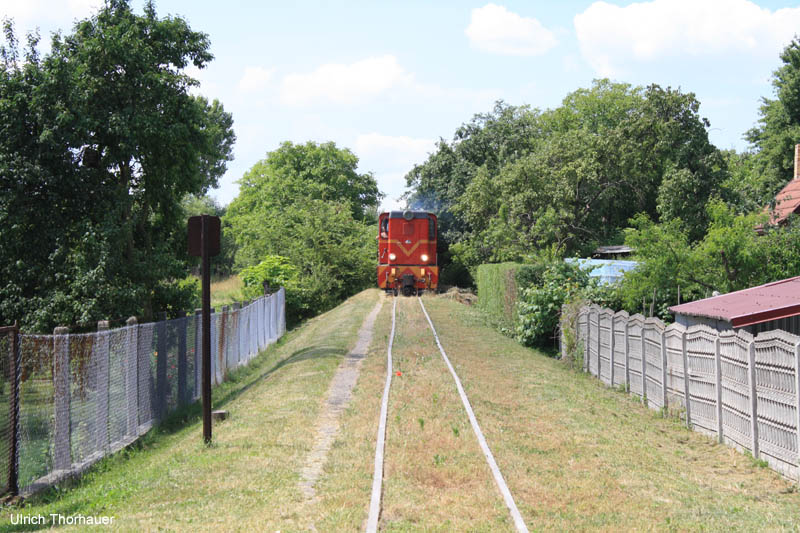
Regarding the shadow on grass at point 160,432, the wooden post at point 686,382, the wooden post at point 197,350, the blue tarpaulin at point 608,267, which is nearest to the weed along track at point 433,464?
the shadow on grass at point 160,432

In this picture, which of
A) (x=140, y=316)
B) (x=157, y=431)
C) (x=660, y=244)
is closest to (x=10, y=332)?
(x=157, y=431)

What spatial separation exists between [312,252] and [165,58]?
22.9 metres

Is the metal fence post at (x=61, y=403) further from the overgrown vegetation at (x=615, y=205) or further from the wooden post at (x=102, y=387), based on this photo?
the overgrown vegetation at (x=615, y=205)

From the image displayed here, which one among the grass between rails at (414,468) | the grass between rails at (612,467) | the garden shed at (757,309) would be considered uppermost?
the garden shed at (757,309)

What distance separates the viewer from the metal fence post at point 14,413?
26.5 ft

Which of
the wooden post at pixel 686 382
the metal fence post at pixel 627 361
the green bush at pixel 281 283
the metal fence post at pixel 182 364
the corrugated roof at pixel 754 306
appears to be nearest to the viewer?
the wooden post at pixel 686 382

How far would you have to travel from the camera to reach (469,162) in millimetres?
54406

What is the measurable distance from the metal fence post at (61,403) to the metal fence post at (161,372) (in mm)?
3568

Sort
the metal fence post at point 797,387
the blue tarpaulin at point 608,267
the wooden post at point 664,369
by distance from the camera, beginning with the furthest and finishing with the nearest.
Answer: the blue tarpaulin at point 608,267 < the wooden post at point 664,369 < the metal fence post at point 797,387

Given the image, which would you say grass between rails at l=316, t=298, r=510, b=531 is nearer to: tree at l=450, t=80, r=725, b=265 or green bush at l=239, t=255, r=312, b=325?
green bush at l=239, t=255, r=312, b=325

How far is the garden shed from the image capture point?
40.0ft

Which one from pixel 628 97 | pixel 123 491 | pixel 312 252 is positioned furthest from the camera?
pixel 628 97

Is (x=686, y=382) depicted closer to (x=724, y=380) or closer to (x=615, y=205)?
(x=724, y=380)

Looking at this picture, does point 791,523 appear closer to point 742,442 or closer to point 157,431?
point 742,442
